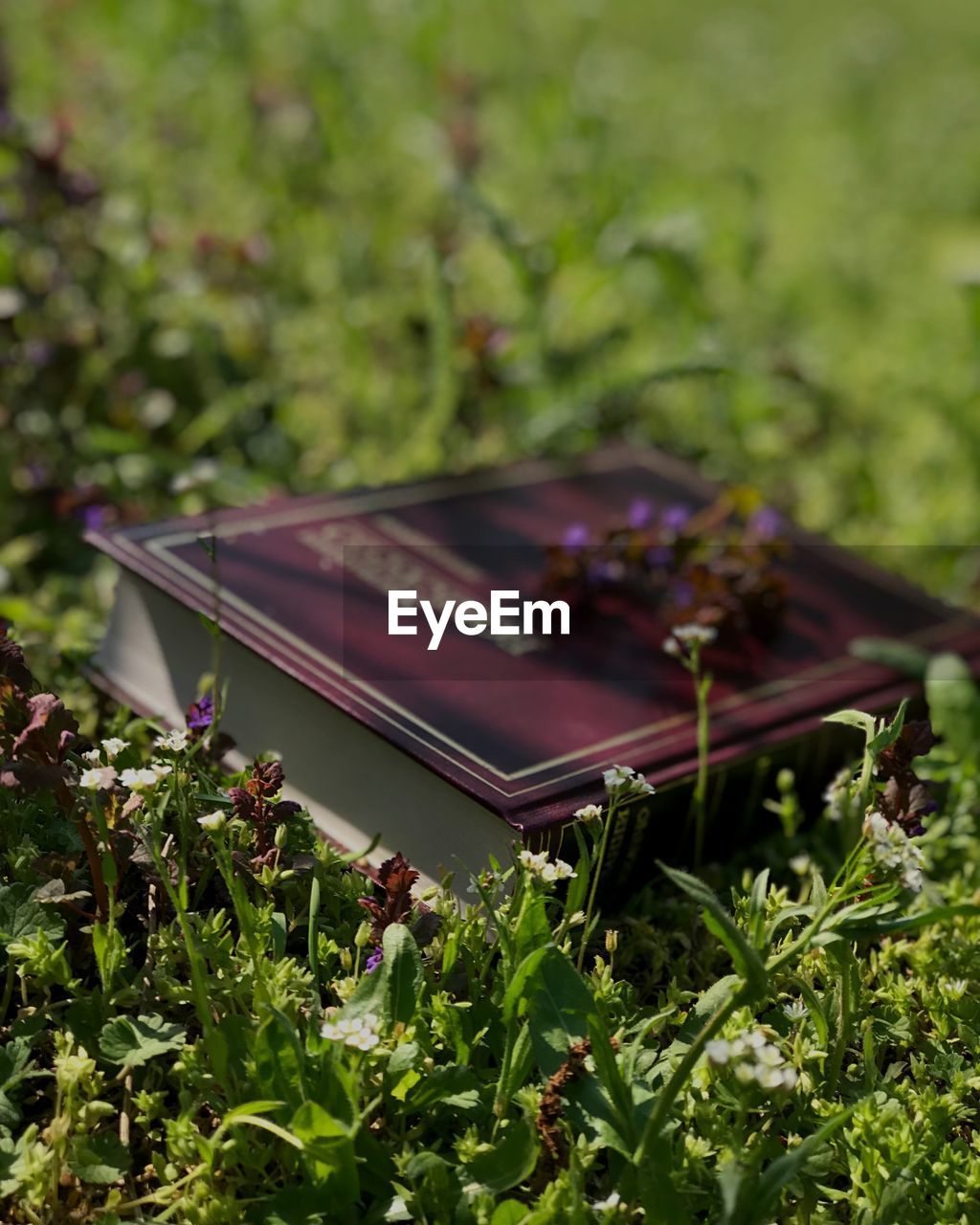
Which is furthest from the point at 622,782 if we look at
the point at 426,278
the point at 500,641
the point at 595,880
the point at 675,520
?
the point at 426,278

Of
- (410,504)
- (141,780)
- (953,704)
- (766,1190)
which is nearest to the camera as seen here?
(766,1190)

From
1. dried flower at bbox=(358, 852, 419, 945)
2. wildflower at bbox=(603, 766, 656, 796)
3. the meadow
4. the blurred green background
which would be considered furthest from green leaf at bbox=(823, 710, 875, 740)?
the blurred green background

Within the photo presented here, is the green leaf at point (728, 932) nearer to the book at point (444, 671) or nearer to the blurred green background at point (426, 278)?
the book at point (444, 671)

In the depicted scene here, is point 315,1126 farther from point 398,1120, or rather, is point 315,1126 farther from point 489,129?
point 489,129

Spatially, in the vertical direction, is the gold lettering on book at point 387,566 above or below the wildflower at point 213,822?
above

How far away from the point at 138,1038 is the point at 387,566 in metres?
0.75

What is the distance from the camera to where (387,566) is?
1792 millimetres

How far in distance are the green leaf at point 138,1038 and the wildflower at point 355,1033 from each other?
0.48 ft

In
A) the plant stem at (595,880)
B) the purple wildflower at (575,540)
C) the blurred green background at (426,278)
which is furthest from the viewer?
the blurred green background at (426,278)

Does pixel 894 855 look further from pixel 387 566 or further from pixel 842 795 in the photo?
pixel 387 566

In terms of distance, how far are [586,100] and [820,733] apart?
2.23 m

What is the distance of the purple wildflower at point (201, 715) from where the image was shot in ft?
4.82

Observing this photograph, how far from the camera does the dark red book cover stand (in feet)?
4.88

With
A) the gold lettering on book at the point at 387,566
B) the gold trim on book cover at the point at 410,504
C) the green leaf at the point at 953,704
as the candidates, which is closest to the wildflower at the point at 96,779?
the gold trim on book cover at the point at 410,504
